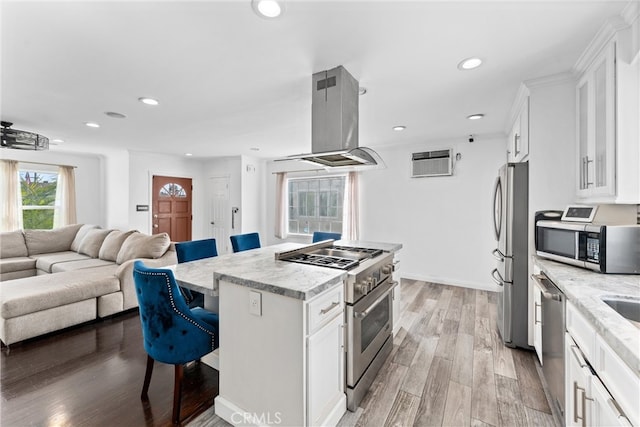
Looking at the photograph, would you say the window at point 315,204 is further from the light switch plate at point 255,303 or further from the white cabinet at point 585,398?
the white cabinet at point 585,398

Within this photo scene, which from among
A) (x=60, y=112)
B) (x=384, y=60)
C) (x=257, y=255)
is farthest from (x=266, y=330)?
(x=60, y=112)

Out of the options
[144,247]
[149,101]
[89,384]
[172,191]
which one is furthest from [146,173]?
[89,384]

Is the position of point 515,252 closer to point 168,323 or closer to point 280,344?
point 280,344

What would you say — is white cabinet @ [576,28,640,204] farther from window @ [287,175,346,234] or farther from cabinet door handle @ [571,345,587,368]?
window @ [287,175,346,234]

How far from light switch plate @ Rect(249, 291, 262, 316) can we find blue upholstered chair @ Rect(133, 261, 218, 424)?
0.42 metres

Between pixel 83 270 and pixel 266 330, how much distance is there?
10.9ft

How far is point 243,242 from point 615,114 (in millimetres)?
3223

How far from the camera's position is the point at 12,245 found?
4.26 m

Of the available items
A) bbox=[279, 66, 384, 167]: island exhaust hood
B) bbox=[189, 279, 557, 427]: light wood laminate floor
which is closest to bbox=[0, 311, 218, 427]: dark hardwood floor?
bbox=[189, 279, 557, 427]: light wood laminate floor

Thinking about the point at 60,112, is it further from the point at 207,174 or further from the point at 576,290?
→ the point at 576,290

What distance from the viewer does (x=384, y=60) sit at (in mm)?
1974

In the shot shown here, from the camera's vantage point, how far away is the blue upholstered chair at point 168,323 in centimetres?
156

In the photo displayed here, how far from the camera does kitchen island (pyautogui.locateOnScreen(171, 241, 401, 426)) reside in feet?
4.54

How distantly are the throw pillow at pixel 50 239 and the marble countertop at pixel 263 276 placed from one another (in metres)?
4.36
